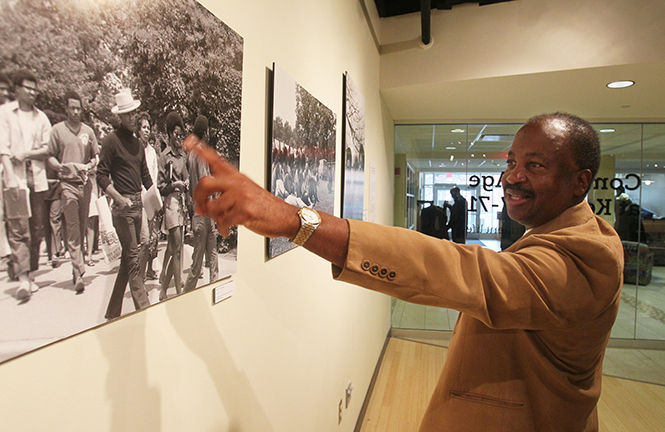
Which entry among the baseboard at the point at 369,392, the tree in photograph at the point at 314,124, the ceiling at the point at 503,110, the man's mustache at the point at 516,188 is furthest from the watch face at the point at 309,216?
the ceiling at the point at 503,110

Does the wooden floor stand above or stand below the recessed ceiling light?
below

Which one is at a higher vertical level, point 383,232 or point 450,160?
point 450,160

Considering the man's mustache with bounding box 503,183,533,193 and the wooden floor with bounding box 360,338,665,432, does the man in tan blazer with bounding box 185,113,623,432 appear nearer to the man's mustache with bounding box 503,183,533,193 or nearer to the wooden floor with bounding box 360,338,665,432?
the man's mustache with bounding box 503,183,533,193

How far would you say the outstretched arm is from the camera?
1.94 feet

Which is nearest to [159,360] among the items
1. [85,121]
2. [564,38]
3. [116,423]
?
[116,423]

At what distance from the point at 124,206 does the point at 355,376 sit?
267 cm

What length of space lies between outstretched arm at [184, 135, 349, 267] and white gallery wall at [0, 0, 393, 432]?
1.15 feet

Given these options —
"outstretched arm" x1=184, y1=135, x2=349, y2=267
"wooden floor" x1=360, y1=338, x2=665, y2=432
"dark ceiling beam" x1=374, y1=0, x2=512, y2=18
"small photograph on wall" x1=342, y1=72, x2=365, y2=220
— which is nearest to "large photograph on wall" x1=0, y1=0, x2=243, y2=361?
"outstretched arm" x1=184, y1=135, x2=349, y2=267

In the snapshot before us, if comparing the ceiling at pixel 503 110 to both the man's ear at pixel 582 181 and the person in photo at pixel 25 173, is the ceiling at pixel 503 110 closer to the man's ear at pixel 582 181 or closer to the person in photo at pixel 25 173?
the man's ear at pixel 582 181

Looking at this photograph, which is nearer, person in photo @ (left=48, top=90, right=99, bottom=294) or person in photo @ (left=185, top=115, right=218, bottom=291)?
person in photo @ (left=48, top=90, right=99, bottom=294)

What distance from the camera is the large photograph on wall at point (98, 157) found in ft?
1.81

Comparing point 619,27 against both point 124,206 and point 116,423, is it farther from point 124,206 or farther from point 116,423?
point 116,423

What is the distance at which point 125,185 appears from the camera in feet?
2.44

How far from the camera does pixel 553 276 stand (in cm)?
76
